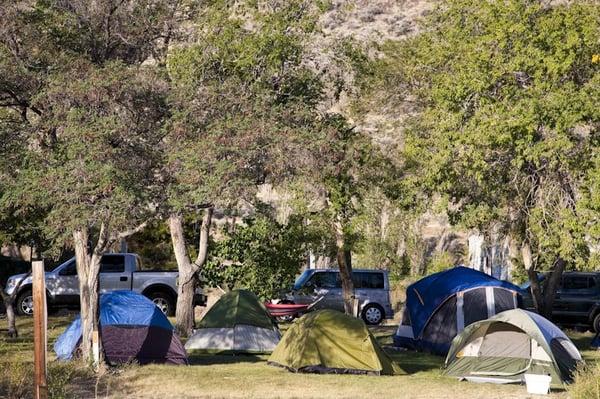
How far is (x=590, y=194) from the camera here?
66.0 feet

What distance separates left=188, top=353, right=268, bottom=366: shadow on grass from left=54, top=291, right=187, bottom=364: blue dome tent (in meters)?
0.75

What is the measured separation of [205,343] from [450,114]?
756 centimetres

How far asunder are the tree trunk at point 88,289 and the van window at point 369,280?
12.6m

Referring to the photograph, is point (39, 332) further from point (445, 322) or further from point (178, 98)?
point (445, 322)

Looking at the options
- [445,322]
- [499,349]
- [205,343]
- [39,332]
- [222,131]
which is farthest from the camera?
[445,322]

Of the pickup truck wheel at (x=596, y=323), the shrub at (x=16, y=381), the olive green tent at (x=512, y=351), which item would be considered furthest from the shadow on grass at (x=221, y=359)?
the pickup truck wheel at (x=596, y=323)

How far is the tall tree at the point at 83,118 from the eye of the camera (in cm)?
1452

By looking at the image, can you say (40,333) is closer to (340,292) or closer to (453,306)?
(453,306)

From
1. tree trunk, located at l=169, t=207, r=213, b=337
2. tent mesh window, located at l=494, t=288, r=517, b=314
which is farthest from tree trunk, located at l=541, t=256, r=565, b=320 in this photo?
tree trunk, located at l=169, t=207, r=213, b=337

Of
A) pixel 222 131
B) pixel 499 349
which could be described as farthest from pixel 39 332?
pixel 499 349

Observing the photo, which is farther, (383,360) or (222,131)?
(383,360)

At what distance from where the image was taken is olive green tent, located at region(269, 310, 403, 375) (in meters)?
16.7

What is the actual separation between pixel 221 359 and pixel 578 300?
1184 cm

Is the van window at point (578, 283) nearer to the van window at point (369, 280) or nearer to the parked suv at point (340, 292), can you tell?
the parked suv at point (340, 292)
